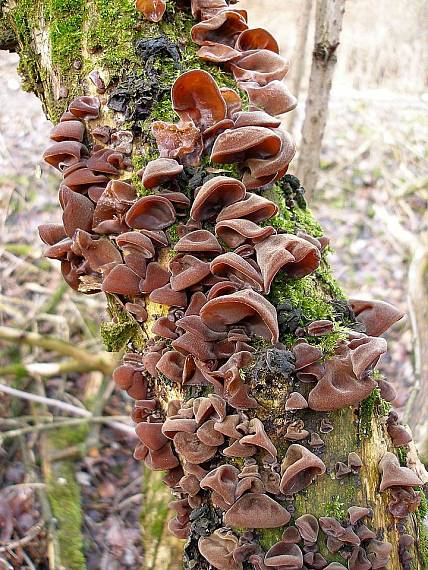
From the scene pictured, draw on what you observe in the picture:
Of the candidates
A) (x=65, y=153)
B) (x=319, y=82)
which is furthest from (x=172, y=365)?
(x=319, y=82)

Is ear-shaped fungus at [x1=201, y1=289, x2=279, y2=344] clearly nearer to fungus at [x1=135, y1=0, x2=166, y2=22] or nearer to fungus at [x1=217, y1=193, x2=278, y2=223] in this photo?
fungus at [x1=217, y1=193, x2=278, y2=223]

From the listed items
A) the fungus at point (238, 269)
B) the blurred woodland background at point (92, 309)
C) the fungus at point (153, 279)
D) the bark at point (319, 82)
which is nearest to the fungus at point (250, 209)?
the fungus at point (238, 269)

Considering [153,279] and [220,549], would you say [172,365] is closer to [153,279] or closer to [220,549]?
[153,279]

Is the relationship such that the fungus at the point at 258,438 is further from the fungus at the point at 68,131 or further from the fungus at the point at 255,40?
the fungus at the point at 255,40

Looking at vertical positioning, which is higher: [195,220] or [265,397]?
[195,220]

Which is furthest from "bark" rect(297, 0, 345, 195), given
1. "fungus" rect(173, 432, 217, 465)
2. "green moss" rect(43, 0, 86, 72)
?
"fungus" rect(173, 432, 217, 465)

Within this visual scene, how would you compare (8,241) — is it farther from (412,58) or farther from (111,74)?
(412,58)

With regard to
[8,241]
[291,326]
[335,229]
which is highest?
[291,326]

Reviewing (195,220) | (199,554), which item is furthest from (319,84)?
(199,554)
